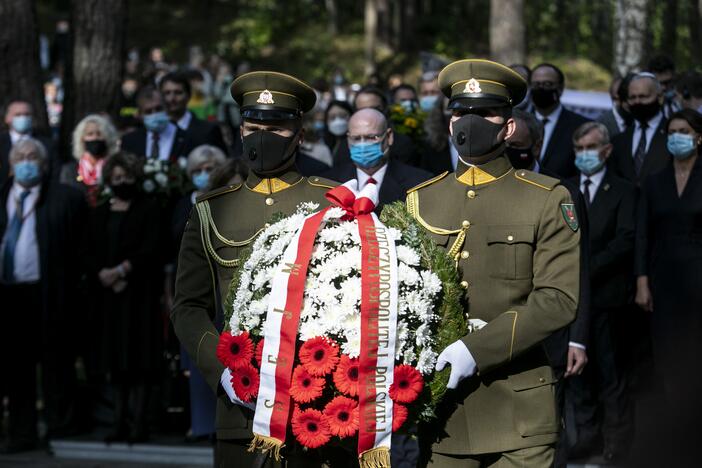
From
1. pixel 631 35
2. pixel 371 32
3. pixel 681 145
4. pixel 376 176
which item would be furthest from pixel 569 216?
pixel 371 32

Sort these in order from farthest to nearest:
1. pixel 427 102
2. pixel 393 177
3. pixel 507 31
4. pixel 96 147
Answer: pixel 507 31 < pixel 427 102 < pixel 96 147 < pixel 393 177

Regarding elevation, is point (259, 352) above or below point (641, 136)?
below

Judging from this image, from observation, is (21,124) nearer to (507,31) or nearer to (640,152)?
(640,152)

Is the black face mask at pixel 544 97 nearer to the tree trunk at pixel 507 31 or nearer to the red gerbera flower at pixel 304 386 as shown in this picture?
the red gerbera flower at pixel 304 386

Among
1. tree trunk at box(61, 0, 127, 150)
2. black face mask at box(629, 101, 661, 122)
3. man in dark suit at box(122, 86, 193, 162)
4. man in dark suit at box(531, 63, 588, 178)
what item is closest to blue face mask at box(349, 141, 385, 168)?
man in dark suit at box(531, 63, 588, 178)

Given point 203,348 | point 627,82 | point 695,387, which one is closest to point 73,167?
point 627,82

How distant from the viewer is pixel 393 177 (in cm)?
806

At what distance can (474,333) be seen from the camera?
4.53 m

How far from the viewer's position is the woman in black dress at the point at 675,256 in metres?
8.84

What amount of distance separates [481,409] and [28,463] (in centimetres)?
544

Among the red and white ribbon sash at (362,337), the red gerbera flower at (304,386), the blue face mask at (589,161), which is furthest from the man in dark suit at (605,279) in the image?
the red gerbera flower at (304,386)

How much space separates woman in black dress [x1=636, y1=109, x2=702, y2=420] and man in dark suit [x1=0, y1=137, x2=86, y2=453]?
440cm

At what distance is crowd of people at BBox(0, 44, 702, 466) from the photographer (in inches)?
349

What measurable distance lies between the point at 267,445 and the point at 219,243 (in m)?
0.98
